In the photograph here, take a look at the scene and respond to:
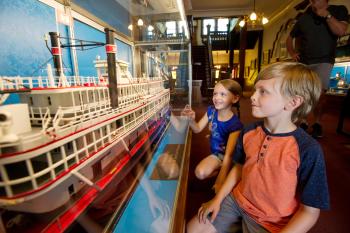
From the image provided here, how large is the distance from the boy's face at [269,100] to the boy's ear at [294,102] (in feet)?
0.07

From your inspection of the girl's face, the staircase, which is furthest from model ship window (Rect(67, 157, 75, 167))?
the staircase

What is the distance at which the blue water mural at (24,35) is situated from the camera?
0.63 meters

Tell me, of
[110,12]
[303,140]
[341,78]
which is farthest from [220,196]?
[341,78]

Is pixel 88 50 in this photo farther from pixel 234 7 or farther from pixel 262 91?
pixel 234 7

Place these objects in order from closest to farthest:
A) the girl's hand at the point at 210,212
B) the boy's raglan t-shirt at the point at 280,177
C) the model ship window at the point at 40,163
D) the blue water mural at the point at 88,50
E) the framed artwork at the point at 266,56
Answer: the model ship window at the point at 40,163
the blue water mural at the point at 88,50
the boy's raglan t-shirt at the point at 280,177
the girl's hand at the point at 210,212
the framed artwork at the point at 266,56

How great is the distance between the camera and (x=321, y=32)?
9.49 feet

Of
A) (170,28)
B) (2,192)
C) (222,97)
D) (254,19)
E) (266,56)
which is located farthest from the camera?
(266,56)

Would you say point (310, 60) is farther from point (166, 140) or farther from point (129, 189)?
point (129, 189)

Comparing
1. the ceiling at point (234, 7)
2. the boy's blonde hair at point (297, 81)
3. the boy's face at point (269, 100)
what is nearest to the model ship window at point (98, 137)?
the boy's face at point (269, 100)

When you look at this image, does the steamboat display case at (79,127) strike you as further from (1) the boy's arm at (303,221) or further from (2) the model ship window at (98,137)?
(1) the boy's arm at (303,221)

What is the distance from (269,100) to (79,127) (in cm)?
106

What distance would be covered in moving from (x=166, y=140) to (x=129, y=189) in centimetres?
136

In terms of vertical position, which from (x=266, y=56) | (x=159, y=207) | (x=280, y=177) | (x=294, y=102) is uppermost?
(x=266, y=56)

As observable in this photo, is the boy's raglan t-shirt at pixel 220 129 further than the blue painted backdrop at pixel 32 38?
Yes
